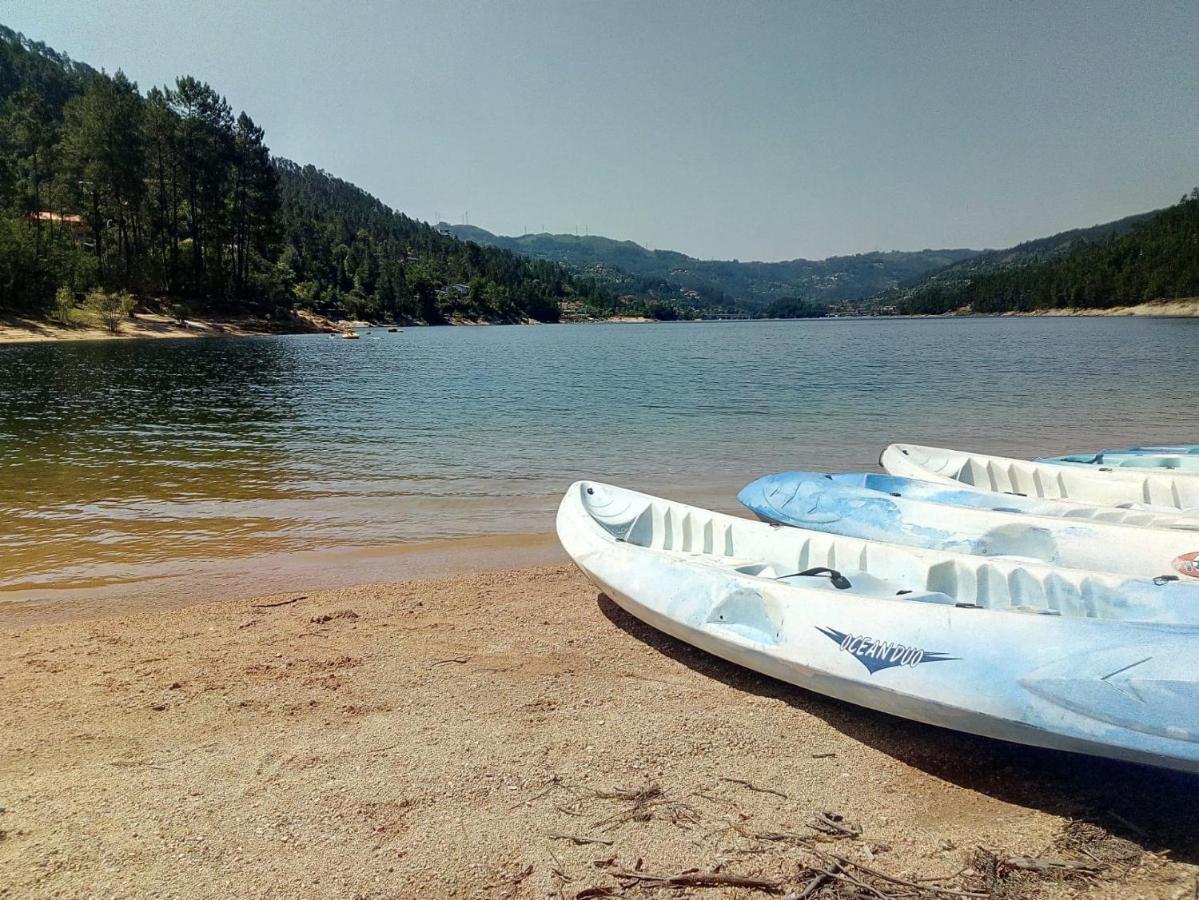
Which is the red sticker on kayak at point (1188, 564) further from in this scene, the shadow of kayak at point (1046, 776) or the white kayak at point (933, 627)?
the shadow of kayak at point (1046, 776)

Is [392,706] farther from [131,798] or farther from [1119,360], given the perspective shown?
[1119,360]

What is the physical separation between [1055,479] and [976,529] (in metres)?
3.57

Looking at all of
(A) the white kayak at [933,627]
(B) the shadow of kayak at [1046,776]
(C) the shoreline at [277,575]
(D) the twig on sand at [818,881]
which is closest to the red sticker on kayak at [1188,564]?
(A) the white kayak at [933,627]

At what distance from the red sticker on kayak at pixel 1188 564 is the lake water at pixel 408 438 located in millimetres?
6244

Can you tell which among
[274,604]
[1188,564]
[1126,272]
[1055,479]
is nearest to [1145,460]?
[1055,479]

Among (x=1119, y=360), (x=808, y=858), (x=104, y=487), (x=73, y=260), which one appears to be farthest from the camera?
(x=73, y=260)

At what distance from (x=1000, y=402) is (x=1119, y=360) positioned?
70.9 ft

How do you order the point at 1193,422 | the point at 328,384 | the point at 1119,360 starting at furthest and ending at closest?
the point at 1119,360 → the point at 328,384 → the point at 1193,422

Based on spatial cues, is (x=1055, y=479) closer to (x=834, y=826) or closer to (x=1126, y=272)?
A: (x=834, y=826)

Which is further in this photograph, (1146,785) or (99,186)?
(99,186)

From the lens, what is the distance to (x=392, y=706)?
15.9 ft

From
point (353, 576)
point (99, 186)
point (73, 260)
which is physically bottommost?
point (353, 576)

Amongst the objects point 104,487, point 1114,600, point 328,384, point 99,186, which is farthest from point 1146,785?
point 99,186

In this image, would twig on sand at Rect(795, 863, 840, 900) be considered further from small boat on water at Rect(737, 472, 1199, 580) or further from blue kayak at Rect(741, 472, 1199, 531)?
blue kayak at Rect(741, 472, 1199, 531)
